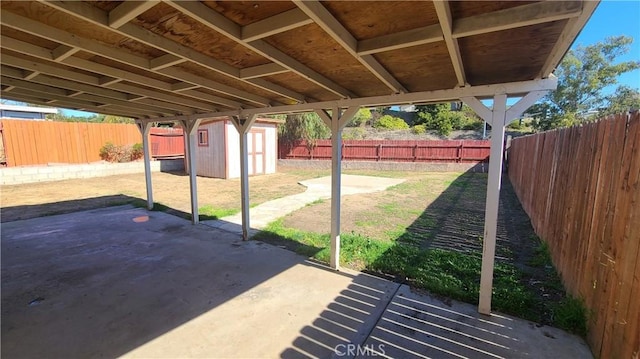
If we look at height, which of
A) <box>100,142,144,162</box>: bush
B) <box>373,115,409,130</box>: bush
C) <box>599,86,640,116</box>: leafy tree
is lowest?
<box>100,142,144,162</box>: bush

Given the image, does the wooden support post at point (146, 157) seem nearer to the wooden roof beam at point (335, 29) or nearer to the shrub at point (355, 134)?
the wooden roof beam at point (335, 29)

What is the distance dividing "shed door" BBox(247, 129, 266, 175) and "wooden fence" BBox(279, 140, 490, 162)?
13.3ft

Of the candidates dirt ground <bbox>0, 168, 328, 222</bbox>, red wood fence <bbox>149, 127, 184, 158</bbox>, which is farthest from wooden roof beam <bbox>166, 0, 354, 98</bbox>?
red wood fence <bbox>149, 127, 184, 158</bbox>

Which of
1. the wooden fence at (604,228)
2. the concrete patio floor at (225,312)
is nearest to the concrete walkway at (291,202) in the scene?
the concrete patio floor at (225,312)

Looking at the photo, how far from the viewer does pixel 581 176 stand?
2.87 metres

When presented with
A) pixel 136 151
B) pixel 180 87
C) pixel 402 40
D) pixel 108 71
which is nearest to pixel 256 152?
pixel 136 151

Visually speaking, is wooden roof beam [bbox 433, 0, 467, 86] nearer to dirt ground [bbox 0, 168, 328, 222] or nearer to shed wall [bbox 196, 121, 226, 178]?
dirt ground [bbox 0, 168, 328, 222]

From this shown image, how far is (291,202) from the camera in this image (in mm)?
7699

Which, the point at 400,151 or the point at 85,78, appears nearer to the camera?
the point at 85,78

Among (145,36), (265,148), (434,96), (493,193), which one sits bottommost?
(493,193)

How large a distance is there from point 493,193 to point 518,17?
5.30 ft

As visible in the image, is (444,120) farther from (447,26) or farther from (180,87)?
(447,26)

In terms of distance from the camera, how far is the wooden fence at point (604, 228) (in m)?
1.79

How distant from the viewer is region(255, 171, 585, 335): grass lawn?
9.59 ft
